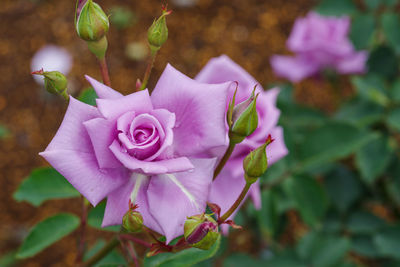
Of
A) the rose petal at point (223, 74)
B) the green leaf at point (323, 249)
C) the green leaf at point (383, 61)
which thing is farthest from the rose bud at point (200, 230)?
the green leaf at point (383, 61)

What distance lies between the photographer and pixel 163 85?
2.28 ft

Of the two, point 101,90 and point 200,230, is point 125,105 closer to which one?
point 101,90

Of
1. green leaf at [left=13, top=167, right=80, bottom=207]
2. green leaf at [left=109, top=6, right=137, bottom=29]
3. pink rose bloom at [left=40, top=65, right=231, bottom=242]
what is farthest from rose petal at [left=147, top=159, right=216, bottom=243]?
green leaf at [left=109, top=6, right=137, bottom=29]

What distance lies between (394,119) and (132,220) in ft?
2.95

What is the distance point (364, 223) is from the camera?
1.38 m

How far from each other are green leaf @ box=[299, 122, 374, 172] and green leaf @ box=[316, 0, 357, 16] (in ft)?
1.37

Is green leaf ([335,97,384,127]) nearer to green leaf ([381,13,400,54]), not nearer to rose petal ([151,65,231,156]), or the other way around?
green leaf ([381,13,400,54])

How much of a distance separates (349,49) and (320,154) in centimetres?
50

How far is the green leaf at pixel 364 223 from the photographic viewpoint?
1356mm

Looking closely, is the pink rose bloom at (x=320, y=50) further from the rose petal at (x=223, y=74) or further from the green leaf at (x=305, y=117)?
the rose petal at (x=223, y=74)

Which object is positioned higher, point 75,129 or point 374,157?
point 75,129

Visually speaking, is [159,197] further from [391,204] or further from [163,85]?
[391,204]

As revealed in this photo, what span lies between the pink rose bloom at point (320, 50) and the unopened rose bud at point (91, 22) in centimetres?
93

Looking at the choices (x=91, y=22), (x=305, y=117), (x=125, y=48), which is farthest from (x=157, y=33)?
(x=125, y=48)
